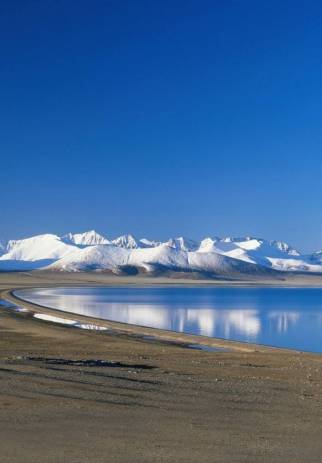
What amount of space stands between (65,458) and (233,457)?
2.53 m

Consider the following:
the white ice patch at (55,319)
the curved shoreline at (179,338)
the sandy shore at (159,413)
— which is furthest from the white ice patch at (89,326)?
the sandy shore at (159,413)

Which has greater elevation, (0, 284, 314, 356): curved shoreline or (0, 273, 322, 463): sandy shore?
(0, 273, 322, 463): sandy shore

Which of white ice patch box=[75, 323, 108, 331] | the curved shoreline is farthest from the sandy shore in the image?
white ice patch box=[75, 323, 108, 331]

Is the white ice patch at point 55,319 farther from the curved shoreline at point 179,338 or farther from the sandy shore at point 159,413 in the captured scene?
the sandy shore at point 159,413

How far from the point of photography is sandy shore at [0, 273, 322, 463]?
1085cm

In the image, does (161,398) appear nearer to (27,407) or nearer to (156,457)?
(27,407)

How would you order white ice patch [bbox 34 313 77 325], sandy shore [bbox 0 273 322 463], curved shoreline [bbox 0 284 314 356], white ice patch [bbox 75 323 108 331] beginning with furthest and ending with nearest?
white ice patch [bbox 34 313 77 325] → white ice patch [bbox 75 323 108 331] → curved shoreline [bbox 0 284 314 356] → sandy shore [bbox 0 273 322 463]

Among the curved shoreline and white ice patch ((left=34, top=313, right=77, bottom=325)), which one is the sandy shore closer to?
the curved shoreline

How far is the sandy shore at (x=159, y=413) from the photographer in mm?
10852

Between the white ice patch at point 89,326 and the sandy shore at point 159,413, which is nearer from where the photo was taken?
the sandy shore at point 159,413

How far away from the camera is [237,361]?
93.4 feet

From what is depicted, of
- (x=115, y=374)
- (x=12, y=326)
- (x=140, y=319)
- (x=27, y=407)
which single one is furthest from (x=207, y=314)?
(x=27, y=407)

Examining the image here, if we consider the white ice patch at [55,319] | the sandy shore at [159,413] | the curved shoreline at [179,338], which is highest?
the sandy shore at [159,413]

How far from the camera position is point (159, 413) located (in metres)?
13.9
